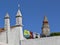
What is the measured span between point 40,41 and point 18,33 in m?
2.66

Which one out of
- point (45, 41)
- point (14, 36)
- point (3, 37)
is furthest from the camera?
point (3, 37)

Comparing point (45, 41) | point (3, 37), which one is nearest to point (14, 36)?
point (3, 37)

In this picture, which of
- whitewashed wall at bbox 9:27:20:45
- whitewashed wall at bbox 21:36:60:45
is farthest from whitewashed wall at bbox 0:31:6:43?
whitewashed wall at bbox 21:36:60:45

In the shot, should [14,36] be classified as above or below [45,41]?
above

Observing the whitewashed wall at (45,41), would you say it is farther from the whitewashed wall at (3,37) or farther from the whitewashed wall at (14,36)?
the whitewashed wall at (3,37)

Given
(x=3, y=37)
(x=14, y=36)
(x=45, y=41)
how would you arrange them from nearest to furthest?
(x=45, y=41) → (x=14, y=36) → (x=3, y=37)

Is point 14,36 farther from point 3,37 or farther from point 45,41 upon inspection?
point 45,41

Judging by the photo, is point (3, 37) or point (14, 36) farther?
point (3, 37)

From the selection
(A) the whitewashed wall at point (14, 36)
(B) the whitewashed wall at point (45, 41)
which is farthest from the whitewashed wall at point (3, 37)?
(B) the whitewashed wall at point (45, 41)

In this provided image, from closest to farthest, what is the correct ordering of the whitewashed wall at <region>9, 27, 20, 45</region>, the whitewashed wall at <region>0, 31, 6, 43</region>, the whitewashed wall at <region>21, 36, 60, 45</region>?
1. the whitewashed wall at <region>21, 36, 60, 45</region>
2. the whitewashed wall at <region>9, 27, 20, 45</region>
3. the whitewashed wall at <region>0, 31, 6, 43</region>

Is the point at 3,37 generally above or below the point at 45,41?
above

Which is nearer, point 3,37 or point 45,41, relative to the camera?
point 45,41

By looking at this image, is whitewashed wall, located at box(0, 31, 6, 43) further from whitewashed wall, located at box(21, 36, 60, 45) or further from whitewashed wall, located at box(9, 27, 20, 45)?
whitewashed wall, located at box(21, 36, 60, 45)

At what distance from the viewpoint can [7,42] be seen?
29.4 meters
